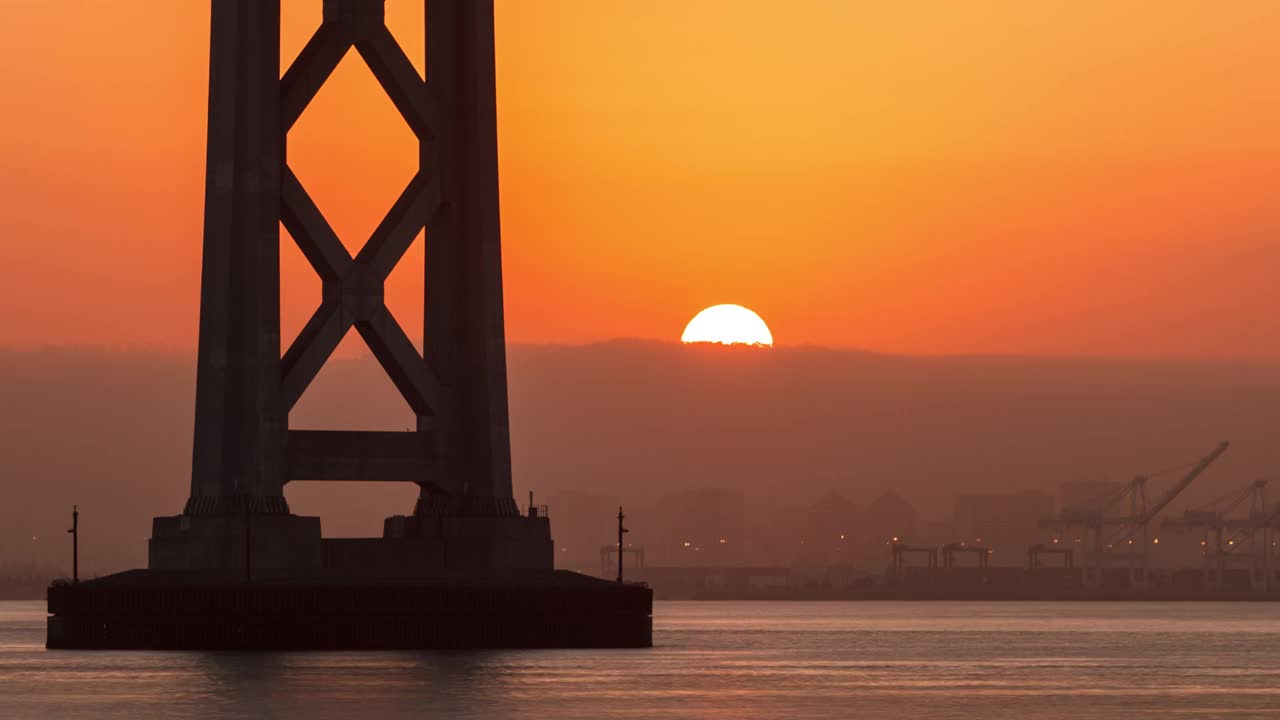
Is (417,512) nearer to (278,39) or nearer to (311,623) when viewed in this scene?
(311,623)

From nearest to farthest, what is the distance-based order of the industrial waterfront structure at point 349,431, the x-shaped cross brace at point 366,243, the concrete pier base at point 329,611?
the concrete pier base at point 329,611, the industrial waterfront structure at point 349,431, the x-shaped cross brace at point 366,243

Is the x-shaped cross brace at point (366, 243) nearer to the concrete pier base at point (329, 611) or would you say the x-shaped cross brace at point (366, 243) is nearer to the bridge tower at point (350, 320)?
the bridge tower at point (350, 320)

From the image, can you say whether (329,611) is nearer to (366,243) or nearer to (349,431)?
(349,431)

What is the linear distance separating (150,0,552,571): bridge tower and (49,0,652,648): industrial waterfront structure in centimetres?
7

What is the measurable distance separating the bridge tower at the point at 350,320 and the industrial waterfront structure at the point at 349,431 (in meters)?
0.07

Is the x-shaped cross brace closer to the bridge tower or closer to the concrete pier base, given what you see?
the bridge tower

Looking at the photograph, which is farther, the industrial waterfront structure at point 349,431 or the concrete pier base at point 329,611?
the industrial waterfront structure at point 349,431

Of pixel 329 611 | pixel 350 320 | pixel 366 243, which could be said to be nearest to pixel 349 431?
pixel 350 320

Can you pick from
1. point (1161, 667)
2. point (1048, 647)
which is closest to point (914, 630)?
point (1048, 647)

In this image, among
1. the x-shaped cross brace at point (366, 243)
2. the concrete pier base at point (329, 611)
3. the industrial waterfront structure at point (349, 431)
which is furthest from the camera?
the x-shaped cross brace at point (366, 243)

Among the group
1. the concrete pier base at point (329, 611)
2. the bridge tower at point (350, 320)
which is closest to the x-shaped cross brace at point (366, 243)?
the bridge tower at point (350, 320)

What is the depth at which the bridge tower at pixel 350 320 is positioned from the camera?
74312 millimetres

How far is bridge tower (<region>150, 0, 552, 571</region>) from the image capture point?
74312 millimetres

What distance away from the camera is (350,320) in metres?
77.6
